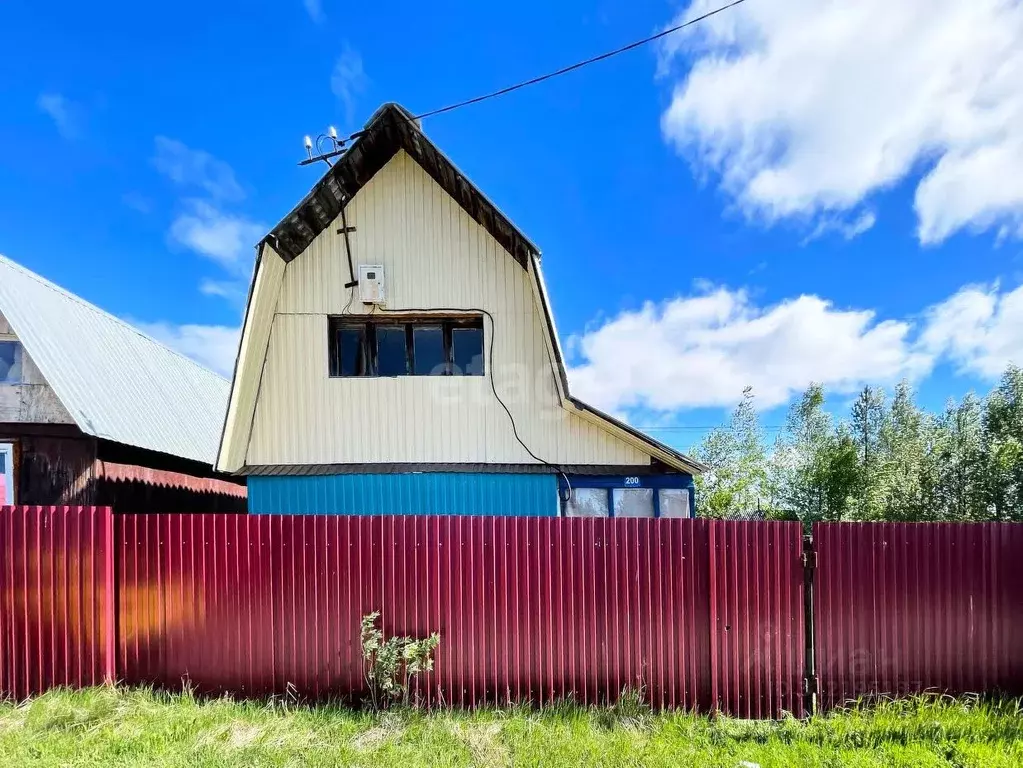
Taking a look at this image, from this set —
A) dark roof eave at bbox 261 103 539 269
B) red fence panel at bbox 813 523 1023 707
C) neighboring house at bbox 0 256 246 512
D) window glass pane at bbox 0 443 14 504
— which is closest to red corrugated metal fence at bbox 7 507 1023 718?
red fence panel at bbox 813 523 1023 707

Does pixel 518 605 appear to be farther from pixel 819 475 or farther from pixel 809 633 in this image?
pixel 819 475

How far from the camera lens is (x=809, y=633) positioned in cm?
438

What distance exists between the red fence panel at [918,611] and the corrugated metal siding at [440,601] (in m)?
0.49

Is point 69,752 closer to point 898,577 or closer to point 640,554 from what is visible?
point 640,554

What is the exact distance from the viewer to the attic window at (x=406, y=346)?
7.25 metres

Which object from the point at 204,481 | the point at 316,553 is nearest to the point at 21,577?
the point at 316,553

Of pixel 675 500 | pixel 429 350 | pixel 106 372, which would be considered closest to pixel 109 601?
pixel 429 350

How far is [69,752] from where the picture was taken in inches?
140

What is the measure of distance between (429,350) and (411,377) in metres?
0.49

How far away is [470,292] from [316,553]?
4.09m

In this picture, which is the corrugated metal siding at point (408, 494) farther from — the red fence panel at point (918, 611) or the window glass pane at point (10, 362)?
the red fence panel at point (918, 611)

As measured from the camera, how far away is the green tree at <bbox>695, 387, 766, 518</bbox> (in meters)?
14.6

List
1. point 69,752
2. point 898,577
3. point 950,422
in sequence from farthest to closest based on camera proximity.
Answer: point 950,422, point 898,577, point 69,752

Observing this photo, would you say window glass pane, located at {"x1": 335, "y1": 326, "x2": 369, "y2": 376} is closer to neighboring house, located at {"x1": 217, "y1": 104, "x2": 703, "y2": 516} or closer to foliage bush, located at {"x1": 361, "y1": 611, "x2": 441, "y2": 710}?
neighboring house, located at {"x1": 217, "y1": 104, "x2": 703, "y2": 516}
